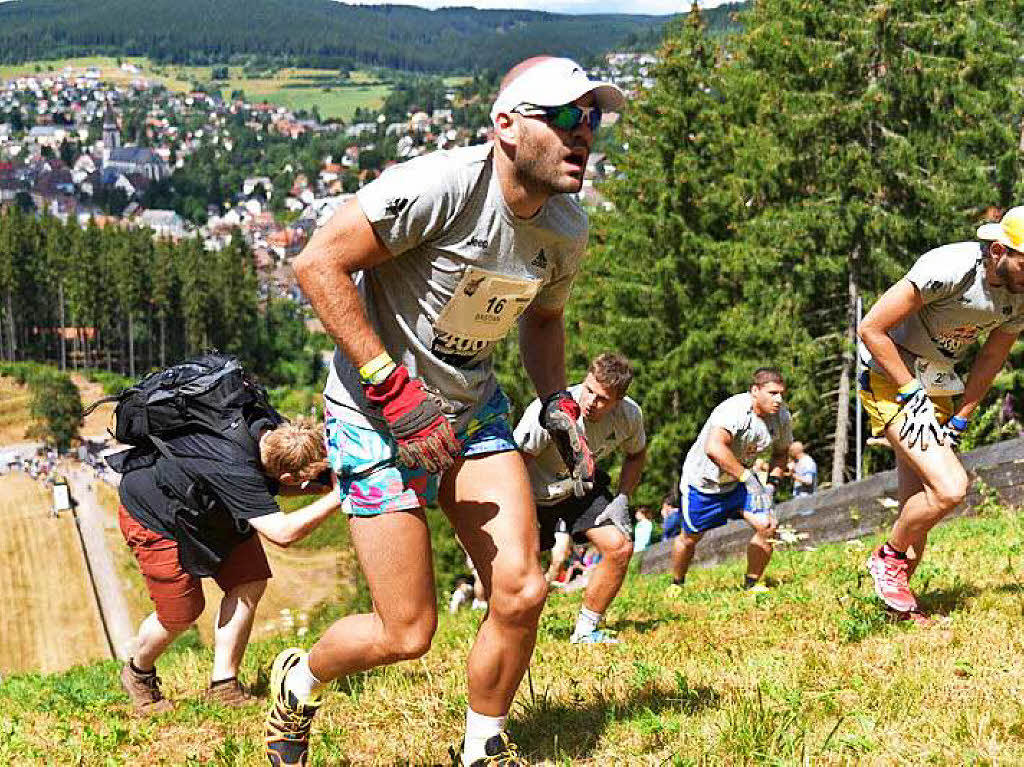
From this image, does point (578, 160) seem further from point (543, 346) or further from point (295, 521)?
point (295, 521)

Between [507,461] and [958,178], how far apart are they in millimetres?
23874

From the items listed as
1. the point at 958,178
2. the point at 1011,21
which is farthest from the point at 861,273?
the point at 1011,21

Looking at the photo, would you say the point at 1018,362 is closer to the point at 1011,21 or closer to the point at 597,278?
the point at 1011,21

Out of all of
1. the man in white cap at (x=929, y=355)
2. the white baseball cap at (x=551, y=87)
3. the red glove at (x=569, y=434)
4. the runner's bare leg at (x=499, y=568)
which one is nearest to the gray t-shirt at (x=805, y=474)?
the man in white cap at (x=929, y=355)

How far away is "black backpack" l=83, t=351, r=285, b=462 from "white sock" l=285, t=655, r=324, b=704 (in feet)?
5.20

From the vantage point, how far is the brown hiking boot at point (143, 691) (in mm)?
5941

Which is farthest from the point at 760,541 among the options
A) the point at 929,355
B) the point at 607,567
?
the point at 929,355

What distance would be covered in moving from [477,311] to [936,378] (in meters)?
3.19

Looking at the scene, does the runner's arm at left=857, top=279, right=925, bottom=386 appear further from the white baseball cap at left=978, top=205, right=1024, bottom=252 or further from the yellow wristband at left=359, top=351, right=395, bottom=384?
the yellow wristband at left=359, top=351, right=395, bottom=384

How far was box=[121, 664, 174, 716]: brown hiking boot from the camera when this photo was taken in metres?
5.94

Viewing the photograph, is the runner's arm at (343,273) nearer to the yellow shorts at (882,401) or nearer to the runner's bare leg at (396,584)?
the runner's bare leg at (396,584)

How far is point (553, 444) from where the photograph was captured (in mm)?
6172

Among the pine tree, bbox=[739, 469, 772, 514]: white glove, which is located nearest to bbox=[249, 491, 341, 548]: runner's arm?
bbox=[739, 469, 772, 514]: white glove

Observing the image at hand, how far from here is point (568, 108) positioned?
3.78m
